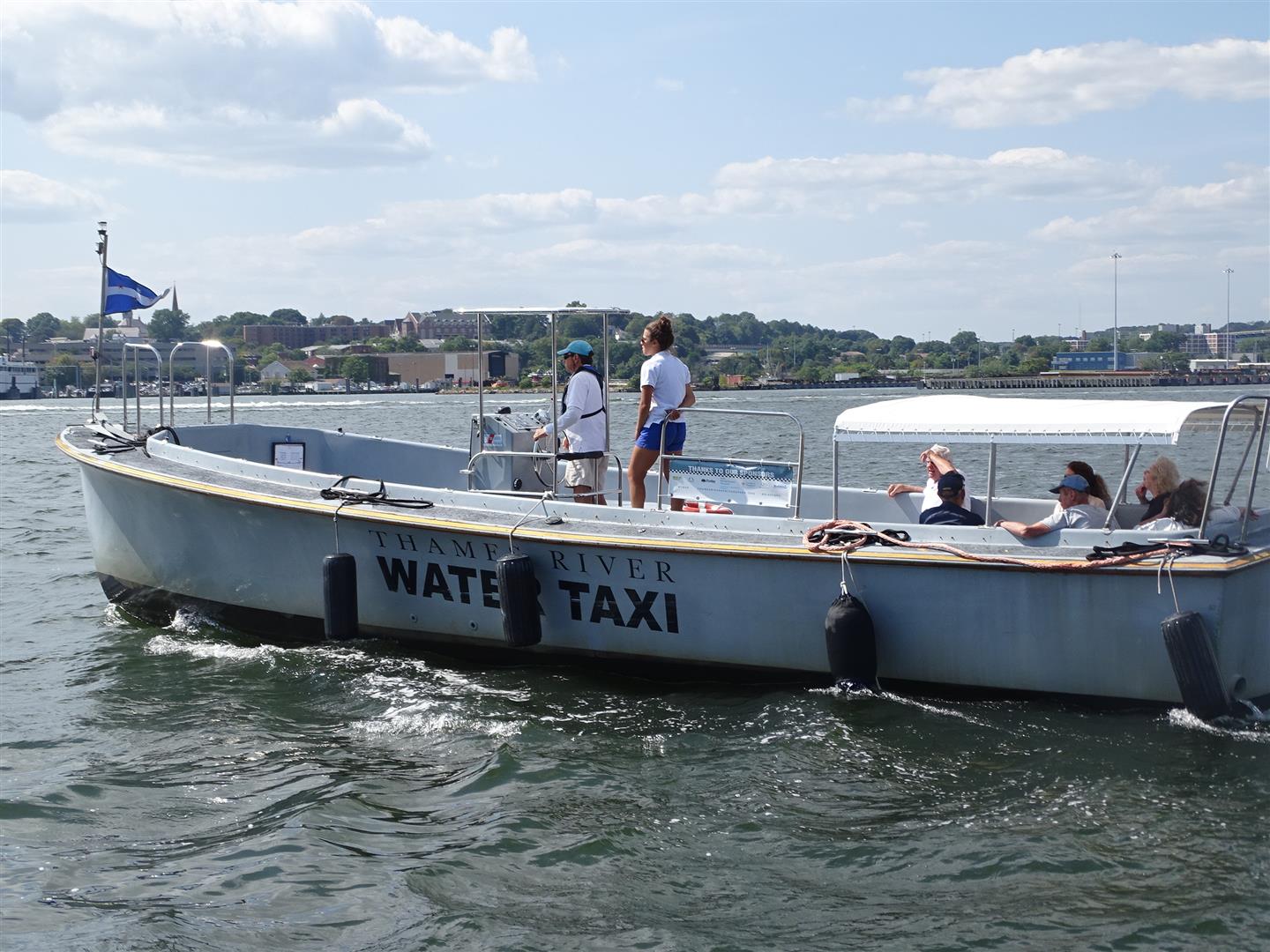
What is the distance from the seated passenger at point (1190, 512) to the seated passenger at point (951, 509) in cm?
103

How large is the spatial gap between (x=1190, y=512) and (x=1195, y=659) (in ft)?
3.51

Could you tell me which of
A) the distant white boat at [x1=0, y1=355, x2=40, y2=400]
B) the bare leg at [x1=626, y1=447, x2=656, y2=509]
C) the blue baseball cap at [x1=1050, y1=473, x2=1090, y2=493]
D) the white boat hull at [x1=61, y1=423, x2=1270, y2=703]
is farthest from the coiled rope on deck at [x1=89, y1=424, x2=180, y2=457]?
the distant white boat at [x1=0, y1=355, x2=40, y2=400]

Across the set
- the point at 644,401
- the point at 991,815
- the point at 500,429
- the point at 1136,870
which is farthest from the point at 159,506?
the point at 1136,870

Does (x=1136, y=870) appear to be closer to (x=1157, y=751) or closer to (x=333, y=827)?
(x=1157, y=751)

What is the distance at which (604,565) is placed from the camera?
8.08 meters

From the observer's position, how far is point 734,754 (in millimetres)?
7129

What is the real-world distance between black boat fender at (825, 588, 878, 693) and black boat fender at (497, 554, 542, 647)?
192cm

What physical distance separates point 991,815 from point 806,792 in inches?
36.2

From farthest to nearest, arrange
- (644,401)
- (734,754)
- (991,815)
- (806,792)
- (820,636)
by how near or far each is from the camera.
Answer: (644,401), (820,636), (734,754), (806,792), (991,815)

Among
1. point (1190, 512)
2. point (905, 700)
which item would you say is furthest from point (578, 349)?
point (1190, 512)

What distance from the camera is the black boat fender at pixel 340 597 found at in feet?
28.6

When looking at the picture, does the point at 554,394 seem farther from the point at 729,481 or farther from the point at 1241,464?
the point at 1241,464

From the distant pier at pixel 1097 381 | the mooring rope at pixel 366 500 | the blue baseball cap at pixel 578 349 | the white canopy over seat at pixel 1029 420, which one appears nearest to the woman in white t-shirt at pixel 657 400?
the blue baseball cap at pixel 578 349

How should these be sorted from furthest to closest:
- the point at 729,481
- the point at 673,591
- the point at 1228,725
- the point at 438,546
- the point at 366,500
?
the point at 366,500 < the point at 438,546 < the point at 729,481 < the point at 673,591 < the point at 1228,725
